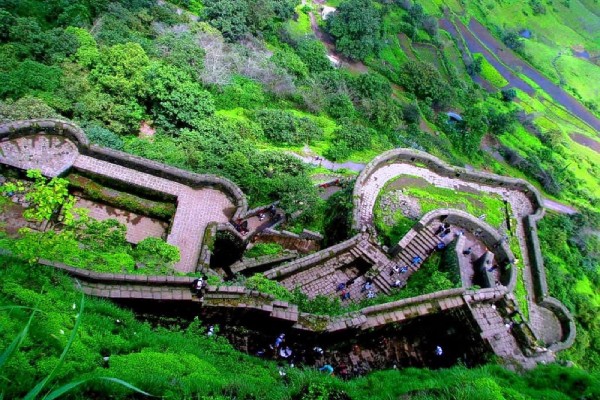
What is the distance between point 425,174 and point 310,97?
17.4 metres

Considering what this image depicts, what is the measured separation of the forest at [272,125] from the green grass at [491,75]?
0.38 meters

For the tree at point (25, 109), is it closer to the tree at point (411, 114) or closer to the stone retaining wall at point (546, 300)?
the stone retaining wall at point (546, 300)

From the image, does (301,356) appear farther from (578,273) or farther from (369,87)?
(369,87)

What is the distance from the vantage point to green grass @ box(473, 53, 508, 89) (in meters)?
75.3

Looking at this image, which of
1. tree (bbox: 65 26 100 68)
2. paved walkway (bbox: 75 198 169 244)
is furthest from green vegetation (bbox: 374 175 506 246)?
tree (bbox: 65 26 100 68)

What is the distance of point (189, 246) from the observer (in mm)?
19234

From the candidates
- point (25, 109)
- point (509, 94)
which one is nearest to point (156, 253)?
point (25, 109)

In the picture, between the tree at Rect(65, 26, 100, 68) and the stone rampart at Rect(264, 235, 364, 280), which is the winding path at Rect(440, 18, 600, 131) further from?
the stone rampart at Rect(264, 235, 364, 280)

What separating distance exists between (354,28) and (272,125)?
3241 centimetres

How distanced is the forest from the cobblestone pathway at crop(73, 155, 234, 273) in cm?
239

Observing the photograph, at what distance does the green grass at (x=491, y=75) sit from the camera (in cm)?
7531

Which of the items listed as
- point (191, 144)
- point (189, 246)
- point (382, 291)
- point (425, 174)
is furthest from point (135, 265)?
point (425, 174)

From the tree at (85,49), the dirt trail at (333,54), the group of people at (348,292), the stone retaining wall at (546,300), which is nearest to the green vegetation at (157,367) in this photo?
the group of people at (348,292)

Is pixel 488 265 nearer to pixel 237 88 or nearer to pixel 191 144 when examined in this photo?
pixel 191 144
